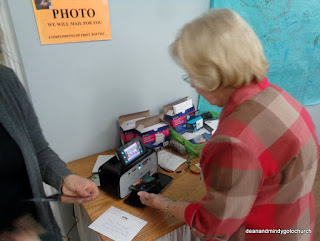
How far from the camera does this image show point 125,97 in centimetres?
142

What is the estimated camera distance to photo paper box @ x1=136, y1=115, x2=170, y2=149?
55.2 inches

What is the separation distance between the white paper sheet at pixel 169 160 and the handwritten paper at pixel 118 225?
402mm

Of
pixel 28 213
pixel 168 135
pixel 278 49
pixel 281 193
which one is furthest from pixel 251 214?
pixel 278 49

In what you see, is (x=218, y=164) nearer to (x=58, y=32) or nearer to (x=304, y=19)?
(x=58, y=32)

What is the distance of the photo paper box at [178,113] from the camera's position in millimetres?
1512

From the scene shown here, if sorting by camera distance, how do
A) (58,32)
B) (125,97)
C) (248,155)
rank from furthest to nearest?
(125,97) → (58,32) → (248,155)

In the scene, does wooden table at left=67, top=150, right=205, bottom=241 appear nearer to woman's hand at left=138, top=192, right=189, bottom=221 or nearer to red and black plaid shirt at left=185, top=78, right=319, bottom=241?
woman's hand at left=138, top=192, right=189, bottom=221

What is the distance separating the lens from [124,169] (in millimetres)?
1073

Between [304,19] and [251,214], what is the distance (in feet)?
5.93

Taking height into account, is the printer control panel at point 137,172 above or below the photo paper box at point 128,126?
below

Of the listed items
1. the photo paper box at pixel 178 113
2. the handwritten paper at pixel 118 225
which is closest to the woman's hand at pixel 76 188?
the handwritten paper at pixel 118 225

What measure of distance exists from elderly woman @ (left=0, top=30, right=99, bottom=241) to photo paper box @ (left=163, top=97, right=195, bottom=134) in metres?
0.81

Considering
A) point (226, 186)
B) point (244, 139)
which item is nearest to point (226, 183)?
point (226, 186)

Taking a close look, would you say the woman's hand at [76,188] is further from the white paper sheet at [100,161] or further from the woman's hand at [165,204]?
the white paper sheet at [100,161]
